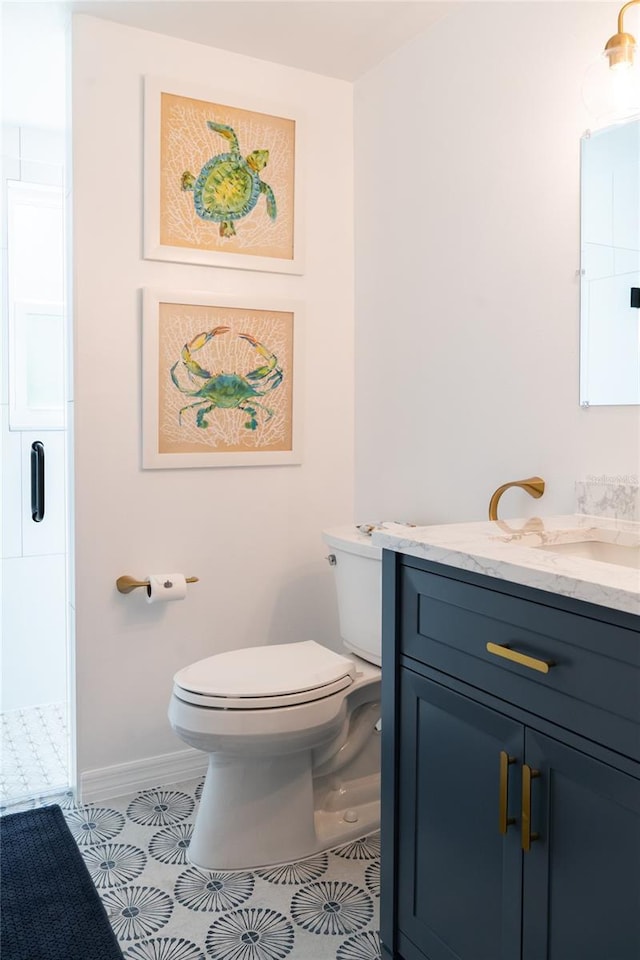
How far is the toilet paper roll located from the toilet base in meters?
0.53

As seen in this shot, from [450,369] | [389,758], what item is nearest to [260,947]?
[389,758]

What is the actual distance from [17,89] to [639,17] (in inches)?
78.9

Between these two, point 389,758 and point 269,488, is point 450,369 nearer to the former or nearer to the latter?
point 269,488

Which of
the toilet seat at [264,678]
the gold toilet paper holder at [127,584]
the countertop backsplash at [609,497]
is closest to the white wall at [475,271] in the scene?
the countertop backsplash at [609,497]

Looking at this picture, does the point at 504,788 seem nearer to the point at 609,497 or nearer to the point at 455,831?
the point at 455,831

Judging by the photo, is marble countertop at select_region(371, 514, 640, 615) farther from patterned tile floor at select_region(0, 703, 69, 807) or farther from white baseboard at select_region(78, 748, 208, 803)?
patterned tile floor at select_region(0, 703, 69, 807)

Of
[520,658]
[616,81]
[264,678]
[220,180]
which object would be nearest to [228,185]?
[220,180]

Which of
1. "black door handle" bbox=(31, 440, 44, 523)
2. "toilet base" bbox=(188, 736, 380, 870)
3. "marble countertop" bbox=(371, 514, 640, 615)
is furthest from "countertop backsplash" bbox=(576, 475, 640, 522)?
"black door handle" bbox=(31, 440, 44, 523)

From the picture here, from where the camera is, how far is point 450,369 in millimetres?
2201

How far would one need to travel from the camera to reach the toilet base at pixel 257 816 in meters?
1.92

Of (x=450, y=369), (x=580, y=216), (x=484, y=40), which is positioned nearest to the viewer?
(x=580, y=216)

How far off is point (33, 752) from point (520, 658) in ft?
6.76

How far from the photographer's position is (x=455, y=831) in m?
1.32

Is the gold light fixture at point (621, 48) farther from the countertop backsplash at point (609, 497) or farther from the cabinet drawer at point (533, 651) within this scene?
the cabinet drawer at point (533, 651)
